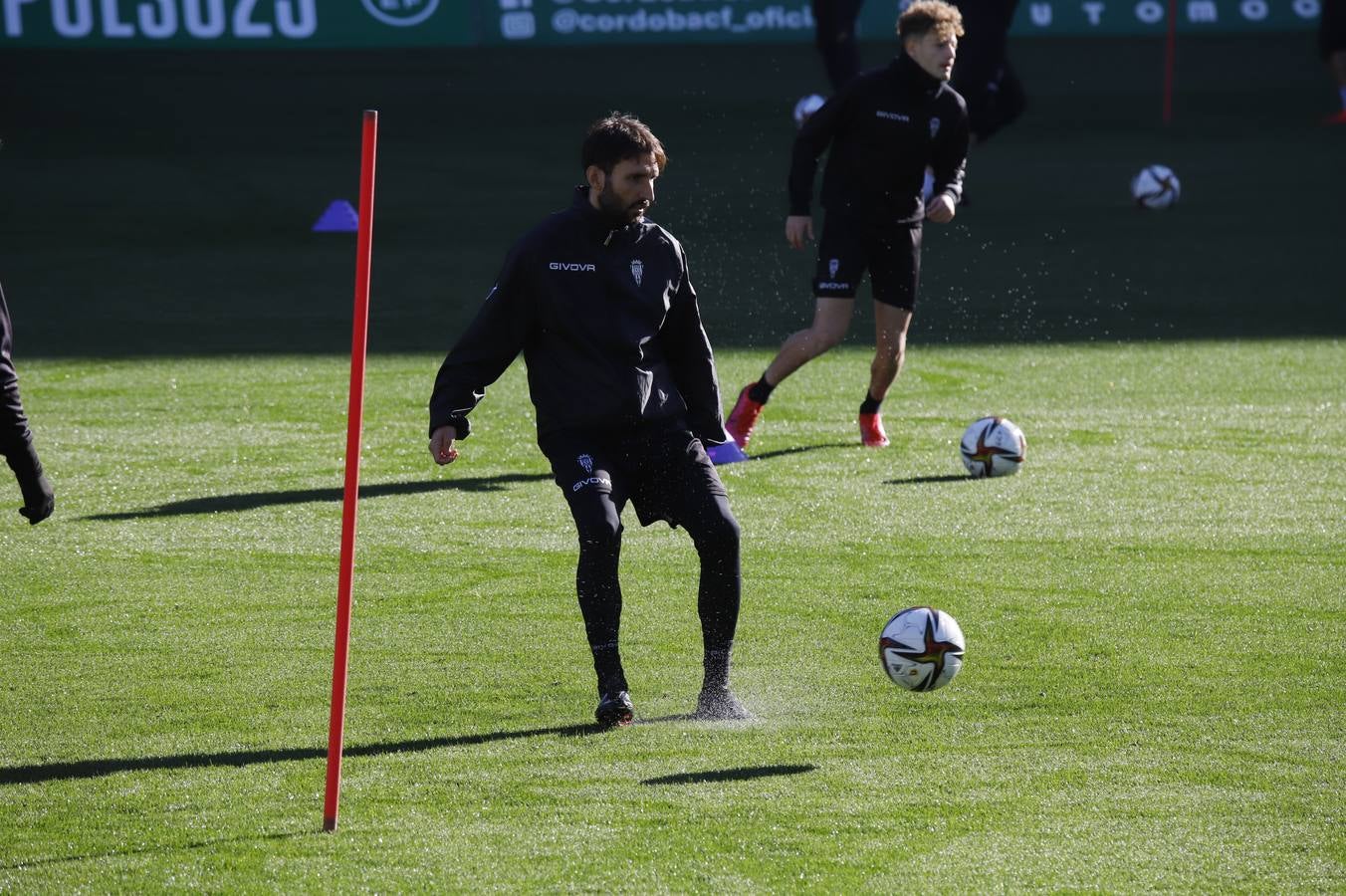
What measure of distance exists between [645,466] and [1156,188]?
13021mm

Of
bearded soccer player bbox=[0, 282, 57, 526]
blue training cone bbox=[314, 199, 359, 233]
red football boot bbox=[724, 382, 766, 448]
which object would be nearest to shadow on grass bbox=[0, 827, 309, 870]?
bearded soccer player bbox=[0, 282, 57, 526]

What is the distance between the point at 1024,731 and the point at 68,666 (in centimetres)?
321

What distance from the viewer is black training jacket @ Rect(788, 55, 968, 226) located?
10234mm

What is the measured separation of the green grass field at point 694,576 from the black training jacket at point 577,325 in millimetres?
995

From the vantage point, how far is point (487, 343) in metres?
6.21

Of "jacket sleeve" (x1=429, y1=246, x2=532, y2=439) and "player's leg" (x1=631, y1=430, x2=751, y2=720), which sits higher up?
"jacket sleeve" (x1=429, y1=246, x2=532, y2=439)

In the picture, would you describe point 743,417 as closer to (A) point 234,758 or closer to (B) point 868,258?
(B) point 868,258

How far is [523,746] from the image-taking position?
600 cm

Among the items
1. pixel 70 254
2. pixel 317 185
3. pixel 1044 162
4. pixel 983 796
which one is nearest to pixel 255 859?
pixel 983 796

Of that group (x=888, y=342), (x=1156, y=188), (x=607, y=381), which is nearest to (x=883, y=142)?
(x=888, y=342)

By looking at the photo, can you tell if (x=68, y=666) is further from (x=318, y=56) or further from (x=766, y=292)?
(x=318, y=56)

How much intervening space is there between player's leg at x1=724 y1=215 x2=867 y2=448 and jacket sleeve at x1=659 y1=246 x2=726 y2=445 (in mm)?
3929

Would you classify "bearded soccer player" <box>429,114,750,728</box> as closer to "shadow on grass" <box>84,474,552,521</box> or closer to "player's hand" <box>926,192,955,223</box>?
"shadow on grass" <box>84,474,552,521</box>

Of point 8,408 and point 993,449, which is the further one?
point 993,449
